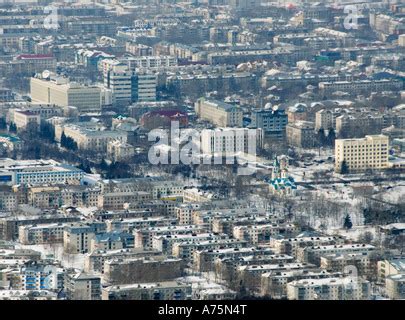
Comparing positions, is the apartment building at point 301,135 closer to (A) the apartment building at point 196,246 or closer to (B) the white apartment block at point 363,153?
(B) the white apartment block at point 363,153

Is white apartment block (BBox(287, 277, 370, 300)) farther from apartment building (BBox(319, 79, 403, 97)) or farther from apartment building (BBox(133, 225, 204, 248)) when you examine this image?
apartment building (BBox(319, 79, 403, 97))

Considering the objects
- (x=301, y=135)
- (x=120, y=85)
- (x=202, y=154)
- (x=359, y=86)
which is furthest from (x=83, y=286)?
(x=359, y=86)

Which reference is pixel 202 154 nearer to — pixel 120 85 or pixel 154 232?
pixel 154 232

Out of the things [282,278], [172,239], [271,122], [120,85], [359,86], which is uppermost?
[282,278]

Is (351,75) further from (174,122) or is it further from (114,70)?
(174,122)

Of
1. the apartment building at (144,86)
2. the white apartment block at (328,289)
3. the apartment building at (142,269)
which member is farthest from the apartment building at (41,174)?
the apartment building at (144,86)

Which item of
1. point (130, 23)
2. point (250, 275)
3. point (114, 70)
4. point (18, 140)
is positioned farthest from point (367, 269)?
point (130, 23)

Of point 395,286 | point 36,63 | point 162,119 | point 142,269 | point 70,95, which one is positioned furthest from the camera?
point 36,63
